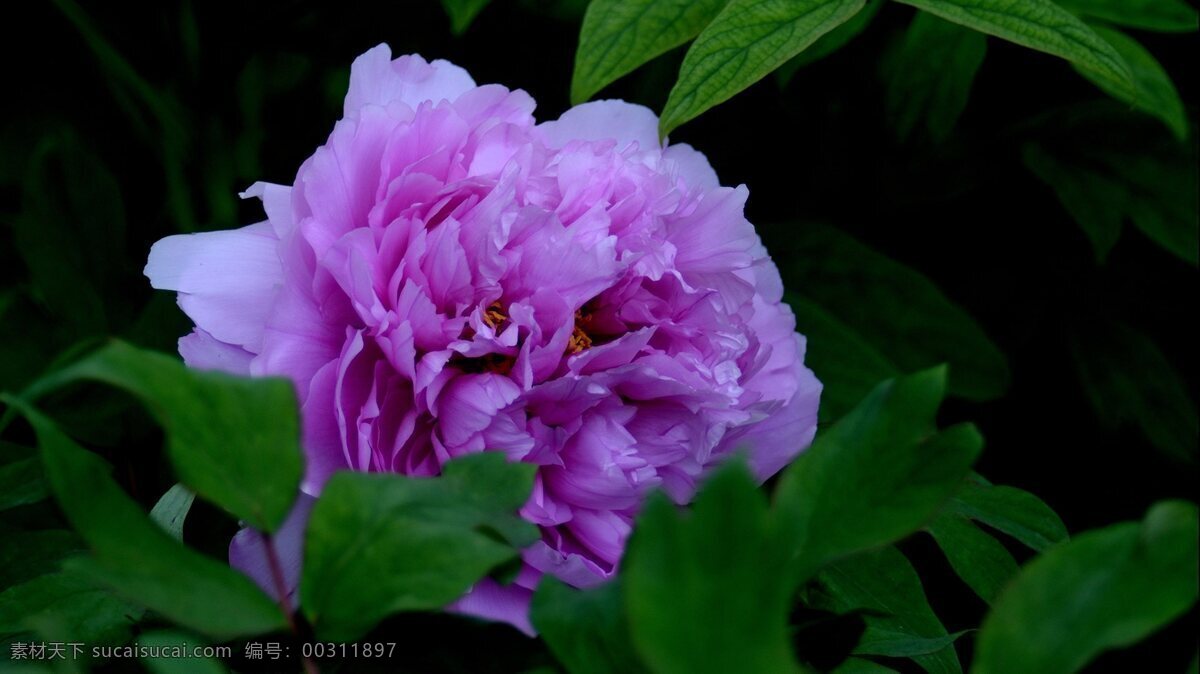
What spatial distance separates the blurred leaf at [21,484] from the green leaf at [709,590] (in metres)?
0.35

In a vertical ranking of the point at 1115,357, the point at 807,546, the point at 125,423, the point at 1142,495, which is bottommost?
the point at 1142,495

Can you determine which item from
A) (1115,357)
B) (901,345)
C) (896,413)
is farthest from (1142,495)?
(896,413)

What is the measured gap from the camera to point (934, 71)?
749 millimetres

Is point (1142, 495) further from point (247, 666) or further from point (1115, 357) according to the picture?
point (247, 666)

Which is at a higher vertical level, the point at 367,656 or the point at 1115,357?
the point at 367,656

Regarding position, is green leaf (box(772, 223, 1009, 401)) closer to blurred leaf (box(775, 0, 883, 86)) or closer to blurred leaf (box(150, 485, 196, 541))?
blurred leaf (box(775, 0, 883, 86))

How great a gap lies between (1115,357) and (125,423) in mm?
749

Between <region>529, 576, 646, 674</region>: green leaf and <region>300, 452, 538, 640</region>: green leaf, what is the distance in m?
0.02

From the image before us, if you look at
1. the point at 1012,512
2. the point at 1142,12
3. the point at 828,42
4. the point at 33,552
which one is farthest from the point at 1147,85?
the point at 33,552

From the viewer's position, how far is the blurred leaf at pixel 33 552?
1.59 feet

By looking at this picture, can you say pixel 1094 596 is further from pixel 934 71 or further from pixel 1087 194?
pixel 1087 194

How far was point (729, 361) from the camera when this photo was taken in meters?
0.52

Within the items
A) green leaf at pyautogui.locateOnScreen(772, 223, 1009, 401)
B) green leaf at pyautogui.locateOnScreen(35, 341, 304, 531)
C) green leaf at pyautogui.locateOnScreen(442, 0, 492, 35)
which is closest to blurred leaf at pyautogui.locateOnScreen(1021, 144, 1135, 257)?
green leaf at pyautogui.locateOnScreen(772, 223, 1009, 401)

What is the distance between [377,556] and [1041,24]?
0.38 metres
